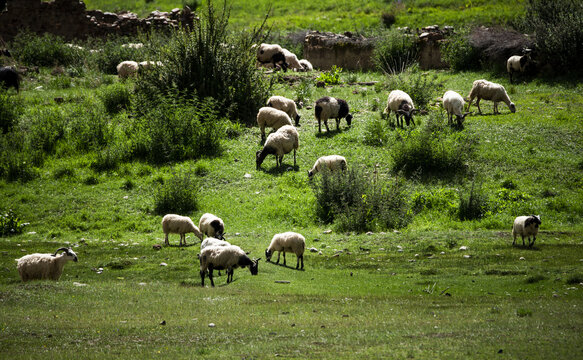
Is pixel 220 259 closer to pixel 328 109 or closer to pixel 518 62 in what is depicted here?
pixel 328 109

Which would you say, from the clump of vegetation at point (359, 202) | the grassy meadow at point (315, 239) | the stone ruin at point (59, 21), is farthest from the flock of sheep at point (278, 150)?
the stone ruin at point (59, 21)

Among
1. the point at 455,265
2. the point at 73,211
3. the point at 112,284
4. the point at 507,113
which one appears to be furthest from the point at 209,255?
the point at 507,113

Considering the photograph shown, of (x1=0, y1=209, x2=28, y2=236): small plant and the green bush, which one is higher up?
the green bush

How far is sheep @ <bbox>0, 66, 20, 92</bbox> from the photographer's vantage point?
27.4m

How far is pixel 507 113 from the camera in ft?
75.7

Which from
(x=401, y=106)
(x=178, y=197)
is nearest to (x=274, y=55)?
(x=401, y=106)

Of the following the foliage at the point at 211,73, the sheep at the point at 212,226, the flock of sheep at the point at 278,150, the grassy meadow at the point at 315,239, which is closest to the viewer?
the grassy meadow at the point at 315,239

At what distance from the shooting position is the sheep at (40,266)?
35.2ft

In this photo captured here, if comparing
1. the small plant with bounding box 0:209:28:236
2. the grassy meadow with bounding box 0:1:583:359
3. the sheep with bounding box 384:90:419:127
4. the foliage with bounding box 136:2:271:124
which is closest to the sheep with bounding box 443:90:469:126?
the grassy meadow with bounding box 0:1:583:359

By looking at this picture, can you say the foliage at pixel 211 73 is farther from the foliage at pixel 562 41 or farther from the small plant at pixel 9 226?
the foliage at pixel 562 41

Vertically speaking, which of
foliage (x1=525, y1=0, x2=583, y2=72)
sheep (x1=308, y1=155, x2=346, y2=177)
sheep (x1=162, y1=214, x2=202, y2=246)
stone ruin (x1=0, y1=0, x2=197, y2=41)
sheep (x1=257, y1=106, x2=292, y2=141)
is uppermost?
stone ruin (x1=0, y1=0, x2=197, y2=41)

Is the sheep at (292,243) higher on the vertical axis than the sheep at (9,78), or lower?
lower

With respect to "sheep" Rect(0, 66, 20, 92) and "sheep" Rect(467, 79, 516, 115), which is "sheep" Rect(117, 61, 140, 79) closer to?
"sheep" Rect(0, 66, 20, 92)

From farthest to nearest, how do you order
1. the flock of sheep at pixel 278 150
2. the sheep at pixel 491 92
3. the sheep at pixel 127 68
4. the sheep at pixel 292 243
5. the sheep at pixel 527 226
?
the sheep at pixel 127 68
the sheep at pixel 491 92
the sheep at pixel 527 226
the sheep at pixel 292 243
the flock of sheep at pixel 278 150
